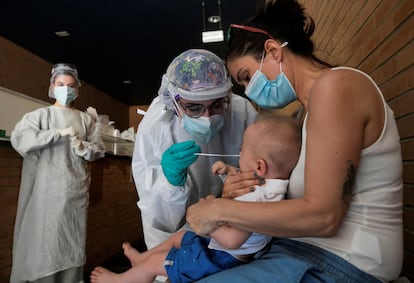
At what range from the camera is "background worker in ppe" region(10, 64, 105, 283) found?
275cm

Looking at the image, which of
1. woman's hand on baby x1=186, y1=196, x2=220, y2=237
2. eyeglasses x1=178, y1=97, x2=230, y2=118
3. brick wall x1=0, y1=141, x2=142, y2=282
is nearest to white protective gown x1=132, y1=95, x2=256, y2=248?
eyeglasses x1=178, y1=97, x2=230, y2=118

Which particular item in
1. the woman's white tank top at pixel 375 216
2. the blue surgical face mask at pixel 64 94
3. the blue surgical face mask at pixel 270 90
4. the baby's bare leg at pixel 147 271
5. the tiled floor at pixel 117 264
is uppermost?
the blue surgical face mask at pixel 64 94

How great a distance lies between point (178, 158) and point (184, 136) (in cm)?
37

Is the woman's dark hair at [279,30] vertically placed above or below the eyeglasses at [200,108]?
above

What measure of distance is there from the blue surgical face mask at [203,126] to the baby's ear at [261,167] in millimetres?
468

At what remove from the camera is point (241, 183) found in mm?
1085

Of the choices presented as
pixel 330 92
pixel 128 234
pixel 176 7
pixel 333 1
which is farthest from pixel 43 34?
pixel 330 92

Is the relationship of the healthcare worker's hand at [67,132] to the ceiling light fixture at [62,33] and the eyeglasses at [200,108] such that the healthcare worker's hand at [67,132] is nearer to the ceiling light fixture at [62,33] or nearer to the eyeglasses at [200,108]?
the eyeglasses at [200,108]

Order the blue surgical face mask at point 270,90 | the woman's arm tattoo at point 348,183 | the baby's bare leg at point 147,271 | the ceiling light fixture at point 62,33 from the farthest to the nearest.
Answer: the ceiling light fixture at point 62,33 → the baby's bare leg at point 147,271 → the blue surgical face mask at point 270,90 → the woman's arm tattoo at point 348,183

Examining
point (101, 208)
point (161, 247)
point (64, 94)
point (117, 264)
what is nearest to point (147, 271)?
point (161, 247)

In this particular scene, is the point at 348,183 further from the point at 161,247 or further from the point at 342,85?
the point at 161,247

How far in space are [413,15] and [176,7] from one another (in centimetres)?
344

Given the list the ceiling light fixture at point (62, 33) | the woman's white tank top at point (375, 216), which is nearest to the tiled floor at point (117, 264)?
the ceiling light fixture at point (62, 33)

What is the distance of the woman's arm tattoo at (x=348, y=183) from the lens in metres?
0.80
